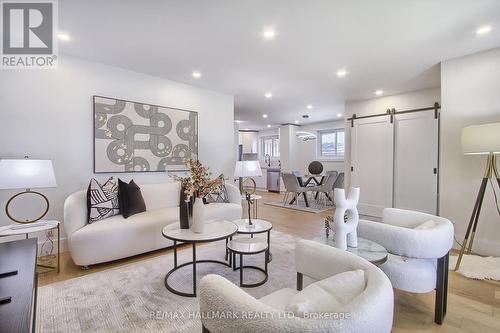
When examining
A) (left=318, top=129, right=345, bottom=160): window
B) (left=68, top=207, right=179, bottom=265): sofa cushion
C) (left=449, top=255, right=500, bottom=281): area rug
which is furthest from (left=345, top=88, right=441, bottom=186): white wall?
(left=68, top=207, right=179, bottom=265): sofa cushion

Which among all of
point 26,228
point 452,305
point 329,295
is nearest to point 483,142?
point 452,305

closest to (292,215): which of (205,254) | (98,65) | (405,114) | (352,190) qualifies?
(205,254)

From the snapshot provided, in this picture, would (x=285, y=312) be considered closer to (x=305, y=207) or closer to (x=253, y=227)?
(x=253, y=227)

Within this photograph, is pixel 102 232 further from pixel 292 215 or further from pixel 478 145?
pixel 478 145

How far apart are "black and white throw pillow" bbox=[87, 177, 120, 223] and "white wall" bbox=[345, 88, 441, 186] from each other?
4.68 metres

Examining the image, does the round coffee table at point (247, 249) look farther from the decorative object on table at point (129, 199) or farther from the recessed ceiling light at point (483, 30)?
the recessed ceiling light at point (483, 30)

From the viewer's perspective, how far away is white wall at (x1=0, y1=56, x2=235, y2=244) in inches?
109

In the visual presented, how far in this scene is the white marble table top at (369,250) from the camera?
155 centimetres

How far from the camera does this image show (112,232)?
262 cm

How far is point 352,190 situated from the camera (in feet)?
5.82

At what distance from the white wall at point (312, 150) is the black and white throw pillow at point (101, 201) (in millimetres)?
6612

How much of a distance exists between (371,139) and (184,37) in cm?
418

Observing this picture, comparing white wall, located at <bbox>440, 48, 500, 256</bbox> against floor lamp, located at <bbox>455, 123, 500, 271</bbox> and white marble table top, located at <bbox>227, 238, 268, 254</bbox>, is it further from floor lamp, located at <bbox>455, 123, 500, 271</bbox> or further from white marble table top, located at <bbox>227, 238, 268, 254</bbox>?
white marble table top, located at <bbox>227, 238, 268, 254</bbox>

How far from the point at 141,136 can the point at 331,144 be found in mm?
6333
